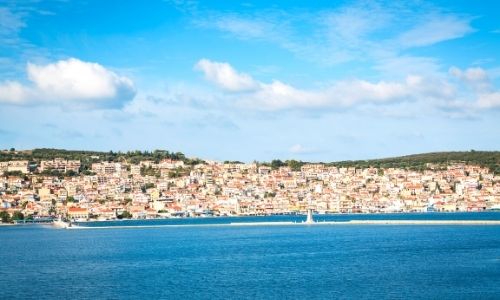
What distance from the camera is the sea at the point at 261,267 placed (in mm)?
31953

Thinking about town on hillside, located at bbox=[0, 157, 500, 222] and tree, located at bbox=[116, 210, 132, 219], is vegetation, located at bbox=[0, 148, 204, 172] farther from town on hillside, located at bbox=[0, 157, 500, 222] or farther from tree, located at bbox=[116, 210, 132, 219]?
tree, located at bbox=[116, 210, 132, 219]

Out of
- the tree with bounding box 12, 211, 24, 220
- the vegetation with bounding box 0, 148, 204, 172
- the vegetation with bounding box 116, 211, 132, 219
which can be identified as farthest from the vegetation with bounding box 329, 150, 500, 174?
the tree with bounding box 12, 211, 24, 220

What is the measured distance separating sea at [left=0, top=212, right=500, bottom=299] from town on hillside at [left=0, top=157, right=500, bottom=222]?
5533 centimetres

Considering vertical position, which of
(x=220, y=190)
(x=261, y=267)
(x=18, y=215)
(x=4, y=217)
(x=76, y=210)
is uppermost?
(x=220, y=190)

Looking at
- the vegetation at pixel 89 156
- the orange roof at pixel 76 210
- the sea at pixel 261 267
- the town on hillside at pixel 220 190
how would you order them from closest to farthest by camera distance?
the sea at pixel 261 267
the orange roof at pixel 76 210
the town on hillside at pixel 220 190
the vegetation at pixel 89 156

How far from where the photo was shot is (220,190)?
13750cm

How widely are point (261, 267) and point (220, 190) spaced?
96.6m

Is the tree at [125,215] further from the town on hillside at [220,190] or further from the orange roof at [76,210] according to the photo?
the orange roof at [76,210]

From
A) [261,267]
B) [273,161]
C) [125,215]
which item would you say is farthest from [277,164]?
[261,267]

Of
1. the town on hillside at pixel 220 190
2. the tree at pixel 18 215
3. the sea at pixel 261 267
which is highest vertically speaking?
the town on hillside at pixel 220 190

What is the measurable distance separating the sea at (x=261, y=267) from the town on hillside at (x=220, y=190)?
182ft

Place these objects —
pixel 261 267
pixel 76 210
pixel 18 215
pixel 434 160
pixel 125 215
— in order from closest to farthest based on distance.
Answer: pixel 261 267 → pixel 18 215 → pixel 76 210 → pixel 125 215 → pixel 434 160

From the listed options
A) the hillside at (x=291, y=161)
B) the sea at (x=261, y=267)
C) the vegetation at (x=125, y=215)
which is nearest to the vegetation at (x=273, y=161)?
the hillside at (x=291, y=161)

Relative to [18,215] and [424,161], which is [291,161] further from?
[18,215]
